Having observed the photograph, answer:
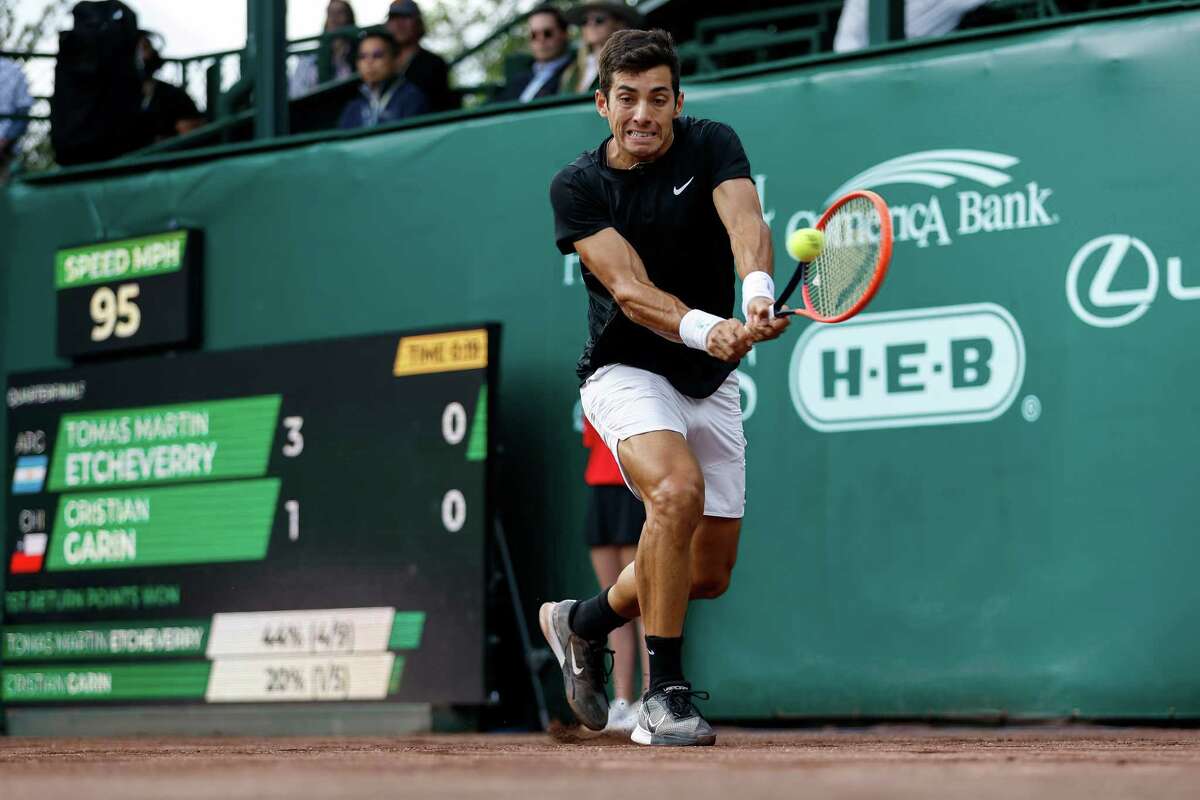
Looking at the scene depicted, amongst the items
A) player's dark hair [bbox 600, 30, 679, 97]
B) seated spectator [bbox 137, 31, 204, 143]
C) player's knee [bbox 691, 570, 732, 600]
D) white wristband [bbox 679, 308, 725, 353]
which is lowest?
player's knee [bbox 691, 570, 732, 600]

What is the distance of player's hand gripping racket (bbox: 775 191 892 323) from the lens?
504cm

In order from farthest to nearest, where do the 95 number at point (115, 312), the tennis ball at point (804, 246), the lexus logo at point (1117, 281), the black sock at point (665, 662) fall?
the 95 number at point (115, 312) < the lexus logo at point (1117, 281) < the black sock at point (665, 662) < the tennis ball at point (804, 246)

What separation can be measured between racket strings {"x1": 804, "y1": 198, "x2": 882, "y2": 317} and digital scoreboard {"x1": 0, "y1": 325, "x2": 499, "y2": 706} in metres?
2.84

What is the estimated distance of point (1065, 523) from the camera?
22.7ft

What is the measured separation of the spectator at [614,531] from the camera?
7516mm

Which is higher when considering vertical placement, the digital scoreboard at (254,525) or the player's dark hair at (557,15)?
the player's dark hair at (557,15)

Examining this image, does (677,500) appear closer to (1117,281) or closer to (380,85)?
(1117,281)

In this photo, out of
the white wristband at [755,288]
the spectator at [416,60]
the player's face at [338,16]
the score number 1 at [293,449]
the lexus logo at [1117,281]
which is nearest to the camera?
the white wristband at [755,288]

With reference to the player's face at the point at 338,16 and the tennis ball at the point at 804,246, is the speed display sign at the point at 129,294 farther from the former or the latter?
the tennis ball at the point at 804,246

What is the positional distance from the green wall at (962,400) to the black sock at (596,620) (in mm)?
1744

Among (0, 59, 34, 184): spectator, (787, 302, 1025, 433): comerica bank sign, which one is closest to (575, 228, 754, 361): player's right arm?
(787, 302, 1025, 433): comerica bank sign

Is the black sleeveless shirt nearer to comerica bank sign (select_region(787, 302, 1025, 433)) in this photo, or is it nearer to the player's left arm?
the player's left arm

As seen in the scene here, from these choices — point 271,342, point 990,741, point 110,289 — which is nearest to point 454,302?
point 271,342

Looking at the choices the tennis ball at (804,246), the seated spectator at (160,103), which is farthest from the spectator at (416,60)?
the tennis ball at (804,246)
